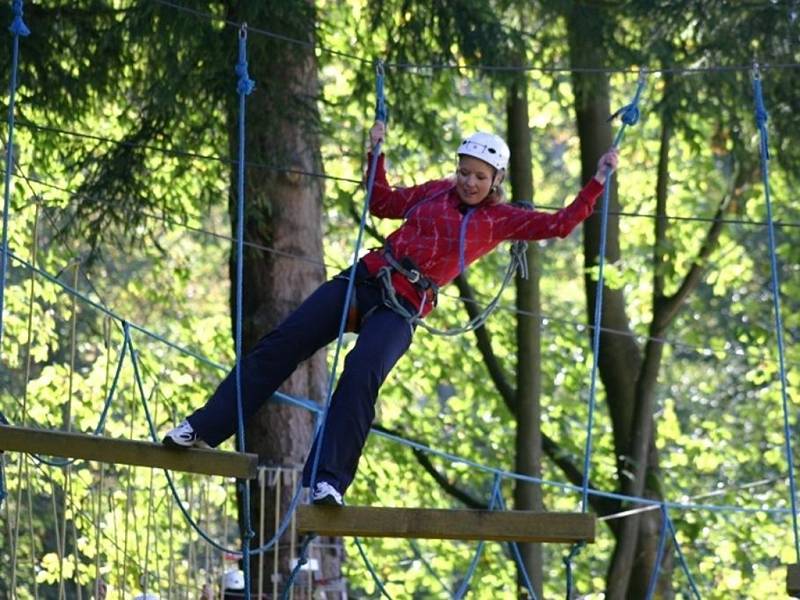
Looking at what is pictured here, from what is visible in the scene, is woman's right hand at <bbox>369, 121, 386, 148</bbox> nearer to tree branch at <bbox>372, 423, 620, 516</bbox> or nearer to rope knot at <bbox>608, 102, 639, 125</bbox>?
rope knot at <bbox>608, 102, 639, 125</bbox>

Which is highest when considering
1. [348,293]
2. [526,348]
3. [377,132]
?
[526,348]

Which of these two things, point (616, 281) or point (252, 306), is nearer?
point (252, 306)

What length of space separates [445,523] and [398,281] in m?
0.77

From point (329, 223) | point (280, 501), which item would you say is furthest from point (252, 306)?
point (329, 223)

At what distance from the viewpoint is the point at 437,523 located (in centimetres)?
543

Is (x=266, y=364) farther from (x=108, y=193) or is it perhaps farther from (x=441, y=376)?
(x=441, y=376)

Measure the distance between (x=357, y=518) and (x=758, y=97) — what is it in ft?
6.70

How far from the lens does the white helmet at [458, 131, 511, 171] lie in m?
5.75

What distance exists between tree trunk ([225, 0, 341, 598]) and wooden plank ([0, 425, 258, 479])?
2.87 meters

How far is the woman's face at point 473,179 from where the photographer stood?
5.77 metres

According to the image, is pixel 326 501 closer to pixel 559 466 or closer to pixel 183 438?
pixel 183 438

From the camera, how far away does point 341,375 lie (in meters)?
5.74

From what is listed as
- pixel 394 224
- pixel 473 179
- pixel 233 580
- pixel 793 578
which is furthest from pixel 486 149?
pixel 394 224

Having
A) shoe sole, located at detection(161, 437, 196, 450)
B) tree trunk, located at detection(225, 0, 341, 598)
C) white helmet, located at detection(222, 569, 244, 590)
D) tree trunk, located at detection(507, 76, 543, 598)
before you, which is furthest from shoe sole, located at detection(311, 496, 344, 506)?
tree trunk, located at detection(507, 76, 543, 598)
